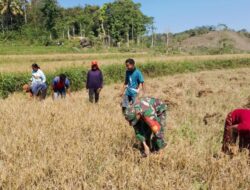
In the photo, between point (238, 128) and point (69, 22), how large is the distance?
6230cm

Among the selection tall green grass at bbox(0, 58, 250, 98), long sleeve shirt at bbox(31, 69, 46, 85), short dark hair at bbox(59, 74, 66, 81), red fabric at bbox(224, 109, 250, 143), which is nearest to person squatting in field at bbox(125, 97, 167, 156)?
red fabric at bbox(224, 109, 250, 143)

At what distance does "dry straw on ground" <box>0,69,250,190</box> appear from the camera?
13.9ft

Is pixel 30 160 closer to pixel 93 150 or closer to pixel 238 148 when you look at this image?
pixel 93 150

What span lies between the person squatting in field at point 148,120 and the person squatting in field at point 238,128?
0.87m

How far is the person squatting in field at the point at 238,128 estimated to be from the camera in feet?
13.9

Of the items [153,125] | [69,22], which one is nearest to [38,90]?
[153,125]

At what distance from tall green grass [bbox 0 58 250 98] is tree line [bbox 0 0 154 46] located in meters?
31.0

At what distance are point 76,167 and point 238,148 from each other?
2081mm

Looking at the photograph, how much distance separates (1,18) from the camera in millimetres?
59156

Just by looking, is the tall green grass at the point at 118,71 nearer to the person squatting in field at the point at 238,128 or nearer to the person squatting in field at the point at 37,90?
the person squatting in field at the point at 37,90

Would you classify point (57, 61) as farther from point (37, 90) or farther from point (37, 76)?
point (37, 76)

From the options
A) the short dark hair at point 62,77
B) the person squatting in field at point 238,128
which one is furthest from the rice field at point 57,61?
the person squatting in field at point 238,128

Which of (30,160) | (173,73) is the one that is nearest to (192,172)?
(30,160)

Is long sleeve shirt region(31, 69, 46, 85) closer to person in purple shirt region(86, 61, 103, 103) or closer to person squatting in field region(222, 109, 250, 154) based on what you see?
person in purple shirt region(86, 61, 103, 103)
